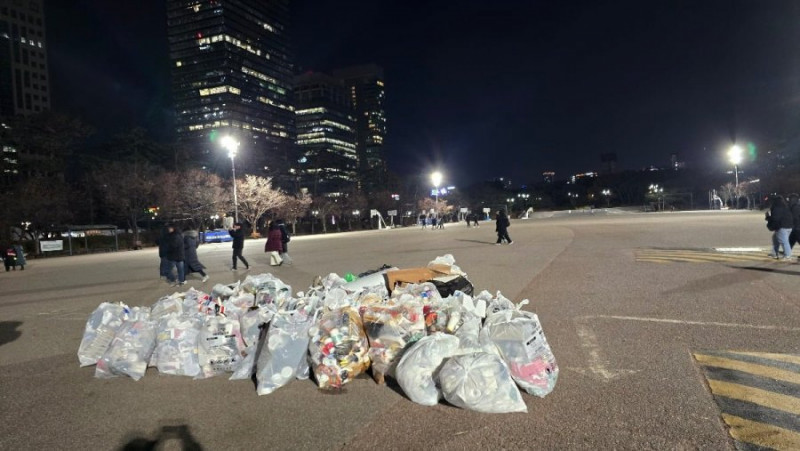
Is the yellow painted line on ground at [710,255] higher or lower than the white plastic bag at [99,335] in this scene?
lower

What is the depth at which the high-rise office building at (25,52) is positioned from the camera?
4183 inches

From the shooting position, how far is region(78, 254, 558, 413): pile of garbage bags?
356 cm

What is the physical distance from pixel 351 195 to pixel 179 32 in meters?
103

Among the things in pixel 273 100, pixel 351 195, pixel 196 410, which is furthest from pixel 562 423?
pixel 273 100

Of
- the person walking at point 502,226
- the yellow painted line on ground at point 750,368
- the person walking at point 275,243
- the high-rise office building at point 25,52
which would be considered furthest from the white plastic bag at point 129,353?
the high-rise office building at point 25,52

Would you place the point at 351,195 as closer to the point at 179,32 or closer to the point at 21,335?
the point at 21,335

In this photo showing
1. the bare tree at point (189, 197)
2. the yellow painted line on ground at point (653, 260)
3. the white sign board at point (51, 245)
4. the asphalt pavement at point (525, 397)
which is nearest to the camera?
the asphalt pavement at point (525, 397)

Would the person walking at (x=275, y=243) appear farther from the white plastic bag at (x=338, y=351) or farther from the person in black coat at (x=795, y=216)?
the person in black coat at (x=795, y=216)

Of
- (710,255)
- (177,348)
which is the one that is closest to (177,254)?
(177,348)

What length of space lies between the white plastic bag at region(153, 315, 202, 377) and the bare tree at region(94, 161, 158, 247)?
3835 cm

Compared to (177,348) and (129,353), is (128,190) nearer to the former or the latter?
(129,353)

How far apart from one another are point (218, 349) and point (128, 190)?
4219 centimetres

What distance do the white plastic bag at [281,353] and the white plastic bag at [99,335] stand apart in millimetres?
1913

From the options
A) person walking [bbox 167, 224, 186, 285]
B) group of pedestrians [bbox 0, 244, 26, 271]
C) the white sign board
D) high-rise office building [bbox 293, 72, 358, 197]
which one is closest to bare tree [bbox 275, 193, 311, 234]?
the white sign board
